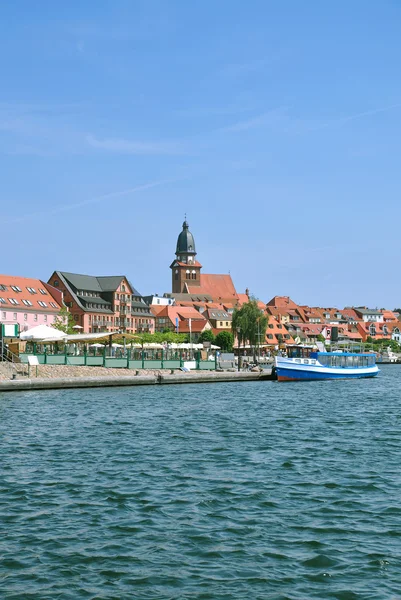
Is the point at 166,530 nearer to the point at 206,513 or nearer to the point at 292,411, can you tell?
the point at 206,513

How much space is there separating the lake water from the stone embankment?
64.8ft

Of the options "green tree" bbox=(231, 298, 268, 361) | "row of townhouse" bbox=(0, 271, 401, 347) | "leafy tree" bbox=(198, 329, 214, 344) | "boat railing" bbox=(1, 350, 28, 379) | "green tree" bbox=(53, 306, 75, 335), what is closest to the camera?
"boat railing" bbox=(1, 350, 28, 379)

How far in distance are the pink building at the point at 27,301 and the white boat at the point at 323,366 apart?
4250 centimetres

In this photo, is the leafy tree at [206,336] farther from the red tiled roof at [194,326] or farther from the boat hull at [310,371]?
the boat hull at [310,371]

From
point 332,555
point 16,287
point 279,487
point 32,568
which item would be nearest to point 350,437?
point 279,487

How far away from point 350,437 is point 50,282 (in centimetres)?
11530

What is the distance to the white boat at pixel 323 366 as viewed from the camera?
3175 inches

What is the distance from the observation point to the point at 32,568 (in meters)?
13.3

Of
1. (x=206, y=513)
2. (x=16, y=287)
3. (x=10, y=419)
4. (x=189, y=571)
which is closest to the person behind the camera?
(x=189, y=571)

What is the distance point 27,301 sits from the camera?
121m

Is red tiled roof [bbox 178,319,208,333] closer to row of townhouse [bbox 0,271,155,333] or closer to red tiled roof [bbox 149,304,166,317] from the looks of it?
red tiled roof [bbox 149,304,166,317]

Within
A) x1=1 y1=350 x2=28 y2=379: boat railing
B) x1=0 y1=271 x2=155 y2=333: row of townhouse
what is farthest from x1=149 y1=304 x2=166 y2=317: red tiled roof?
x1=1 y1=350 x2=28 y2=379: boat railing

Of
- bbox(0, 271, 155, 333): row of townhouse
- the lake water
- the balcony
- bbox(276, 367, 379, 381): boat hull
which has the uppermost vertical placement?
bbox(0, 271, 155, 333): row of townhouse

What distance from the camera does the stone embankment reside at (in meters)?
54.5
